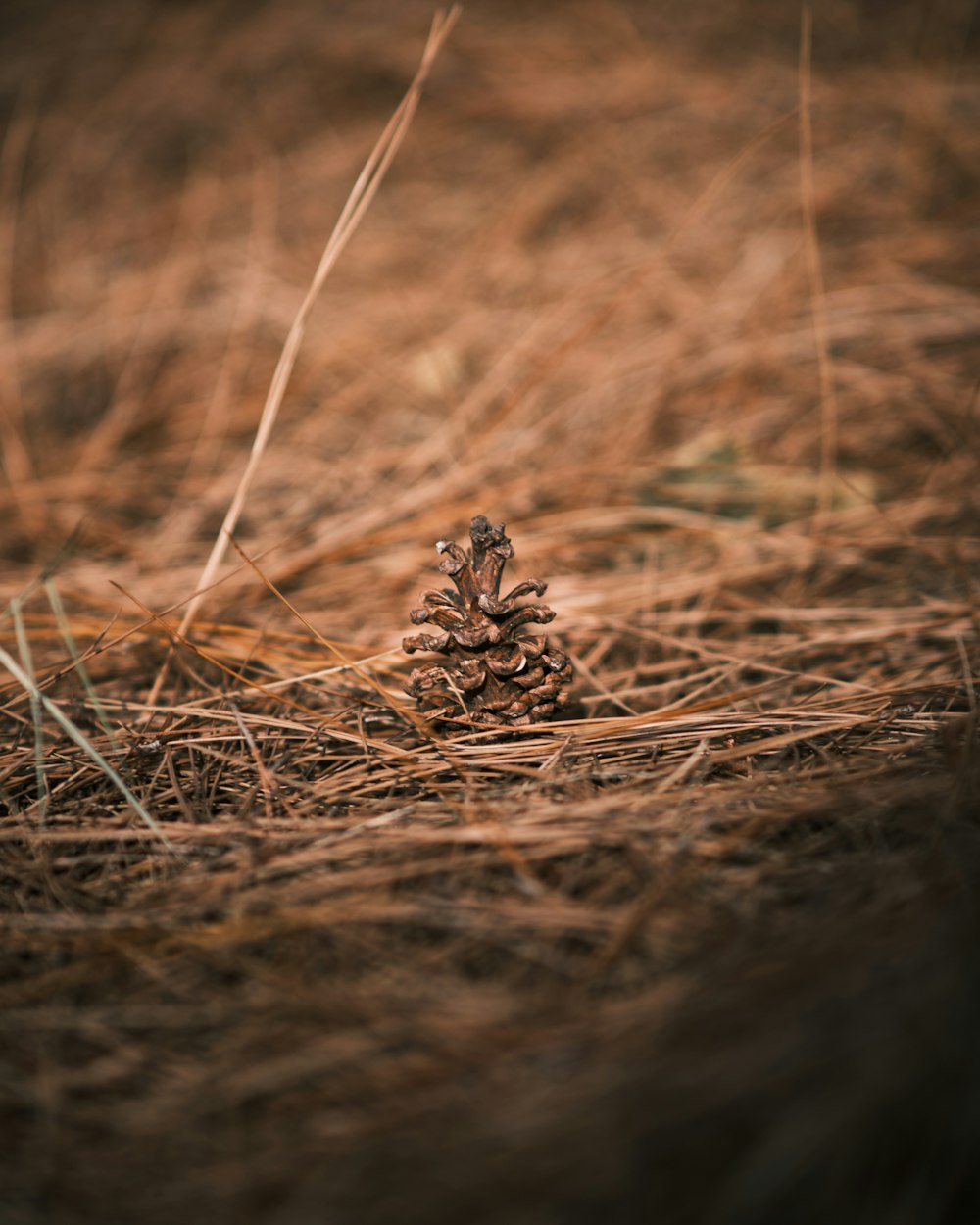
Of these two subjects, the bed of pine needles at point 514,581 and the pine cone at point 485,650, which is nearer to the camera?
the bed of pine needles at point 514,581

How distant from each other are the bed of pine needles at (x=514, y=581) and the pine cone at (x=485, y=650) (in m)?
0.06

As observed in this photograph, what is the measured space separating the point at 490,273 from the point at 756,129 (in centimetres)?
95

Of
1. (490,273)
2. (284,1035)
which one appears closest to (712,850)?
(284,1035)

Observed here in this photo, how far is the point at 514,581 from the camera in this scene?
1.56m

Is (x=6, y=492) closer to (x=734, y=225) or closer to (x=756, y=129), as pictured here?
(x=734, y=225)

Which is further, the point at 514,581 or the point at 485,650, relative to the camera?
the point at 514,581

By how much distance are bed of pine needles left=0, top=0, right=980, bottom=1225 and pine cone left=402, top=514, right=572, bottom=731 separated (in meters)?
0.06

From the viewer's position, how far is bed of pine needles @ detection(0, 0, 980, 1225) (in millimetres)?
668

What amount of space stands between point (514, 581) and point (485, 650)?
1.50 feet

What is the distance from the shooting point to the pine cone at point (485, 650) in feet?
3.58

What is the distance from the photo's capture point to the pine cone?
1090 mm

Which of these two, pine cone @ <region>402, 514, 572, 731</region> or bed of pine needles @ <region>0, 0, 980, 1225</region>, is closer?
bed of pine needles @ <region>0, 0, 980, 1225</region>

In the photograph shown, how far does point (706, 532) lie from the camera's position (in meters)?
1.58

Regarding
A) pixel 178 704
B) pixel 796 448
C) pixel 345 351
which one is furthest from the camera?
pixel 345 351
